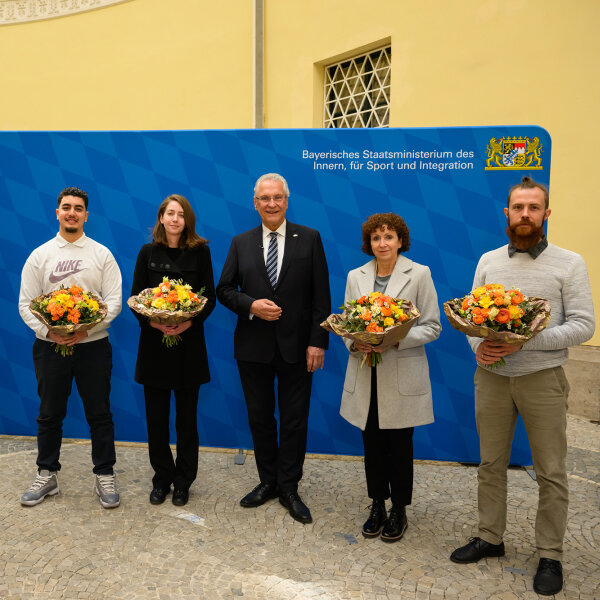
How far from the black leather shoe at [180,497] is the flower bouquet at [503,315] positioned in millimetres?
2176

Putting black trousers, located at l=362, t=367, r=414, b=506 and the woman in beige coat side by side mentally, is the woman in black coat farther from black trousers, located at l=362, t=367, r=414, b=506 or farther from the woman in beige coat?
black trousers, located at l=362, t=367, r=414, b=506

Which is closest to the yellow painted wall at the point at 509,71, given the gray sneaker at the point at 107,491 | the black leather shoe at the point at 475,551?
the black leather shoe at the point at 475,551

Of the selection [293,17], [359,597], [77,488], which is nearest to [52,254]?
[77,488]

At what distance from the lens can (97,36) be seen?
8.60 meters

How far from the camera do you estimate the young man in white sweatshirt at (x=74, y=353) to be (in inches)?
133

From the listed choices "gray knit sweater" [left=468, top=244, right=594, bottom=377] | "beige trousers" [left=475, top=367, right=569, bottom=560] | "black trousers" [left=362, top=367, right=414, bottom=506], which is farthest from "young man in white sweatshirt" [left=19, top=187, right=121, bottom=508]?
"gray knit sweater" [left=468, top=244, right=594, bottom=377]

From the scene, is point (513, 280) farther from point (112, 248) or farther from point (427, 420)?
point (112, 248)

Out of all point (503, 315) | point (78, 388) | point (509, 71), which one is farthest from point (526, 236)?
point (509, 71)

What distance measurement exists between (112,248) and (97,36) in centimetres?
624

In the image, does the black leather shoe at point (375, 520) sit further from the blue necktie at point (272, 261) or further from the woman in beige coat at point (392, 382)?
the blue necktie at point (272, 261)

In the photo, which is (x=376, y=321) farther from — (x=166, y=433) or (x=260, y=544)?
(x=166, y=433)

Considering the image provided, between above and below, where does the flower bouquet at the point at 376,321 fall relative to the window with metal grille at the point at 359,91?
below

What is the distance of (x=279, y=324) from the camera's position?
10.8ft

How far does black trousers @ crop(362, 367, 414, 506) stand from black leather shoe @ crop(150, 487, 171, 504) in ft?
4.65
